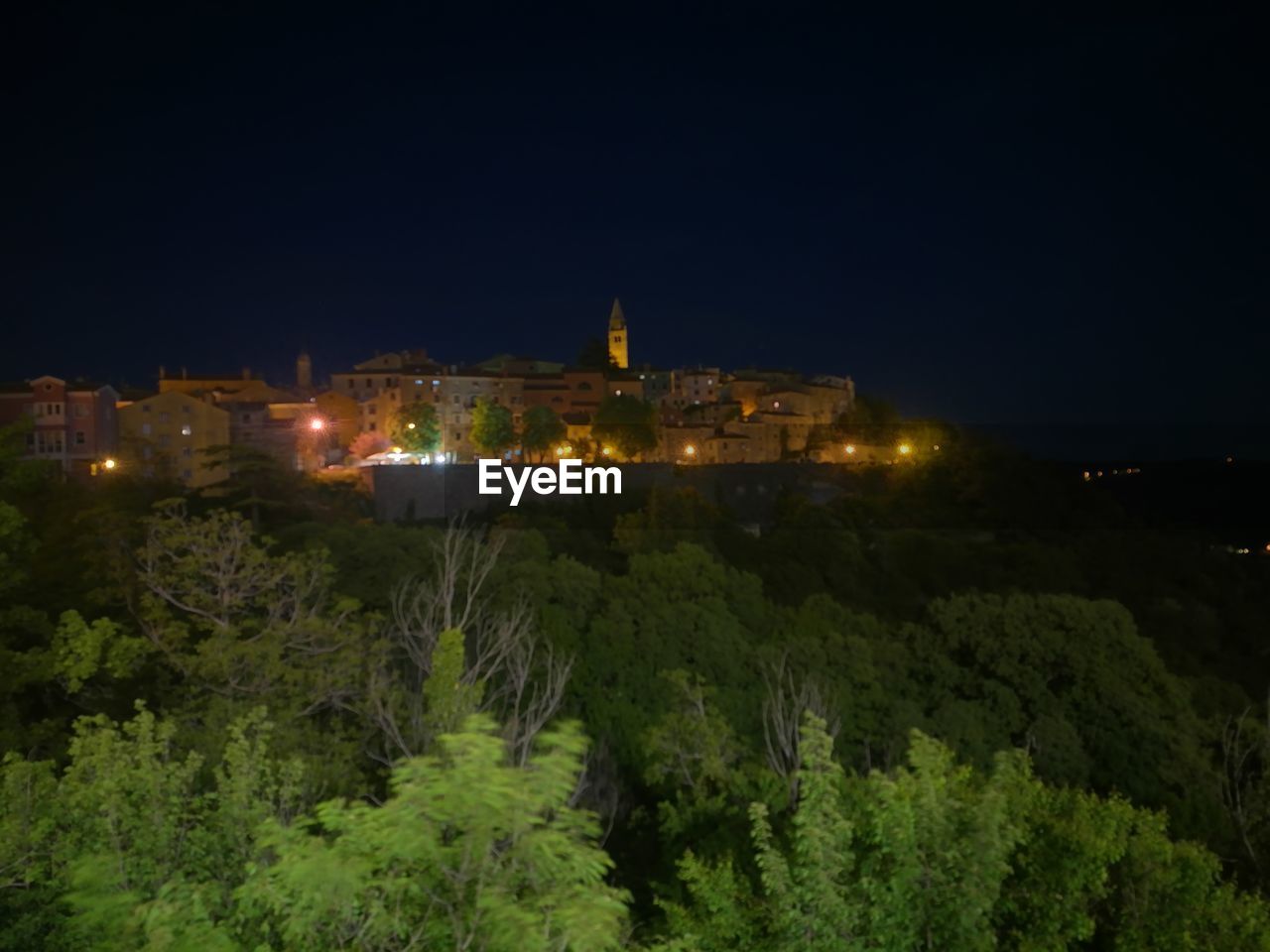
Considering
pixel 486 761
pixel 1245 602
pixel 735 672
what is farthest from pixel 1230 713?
pixel 486 761

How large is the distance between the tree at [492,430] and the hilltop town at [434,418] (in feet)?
0.21

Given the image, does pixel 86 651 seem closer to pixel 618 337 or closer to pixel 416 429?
pixel 416 429

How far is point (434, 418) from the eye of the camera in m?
41.0

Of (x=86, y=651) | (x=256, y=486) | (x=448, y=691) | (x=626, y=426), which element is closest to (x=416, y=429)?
(x=626, y=426)

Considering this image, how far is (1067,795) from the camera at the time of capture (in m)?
6.14

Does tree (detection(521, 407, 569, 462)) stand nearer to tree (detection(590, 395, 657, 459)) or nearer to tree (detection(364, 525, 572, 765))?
tree (detection(590, 395, 657, 459))

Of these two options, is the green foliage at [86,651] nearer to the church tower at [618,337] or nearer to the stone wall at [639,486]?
the stone wall at [639,486]

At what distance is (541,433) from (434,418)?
15.5 ft

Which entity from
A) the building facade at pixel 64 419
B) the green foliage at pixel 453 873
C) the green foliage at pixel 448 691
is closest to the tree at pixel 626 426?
the building facade at pixel 64 419

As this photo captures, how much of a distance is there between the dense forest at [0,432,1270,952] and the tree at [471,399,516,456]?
42.5ft

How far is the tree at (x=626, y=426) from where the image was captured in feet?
131

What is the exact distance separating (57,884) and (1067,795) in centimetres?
567

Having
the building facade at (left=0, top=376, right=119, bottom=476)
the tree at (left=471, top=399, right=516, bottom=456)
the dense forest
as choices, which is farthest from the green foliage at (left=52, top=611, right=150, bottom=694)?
the tree at (left=471, top=399, right=516, bottom=456)

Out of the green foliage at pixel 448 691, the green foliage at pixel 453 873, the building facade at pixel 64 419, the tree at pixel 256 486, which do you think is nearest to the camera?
the green foliage at pixel 453 873
